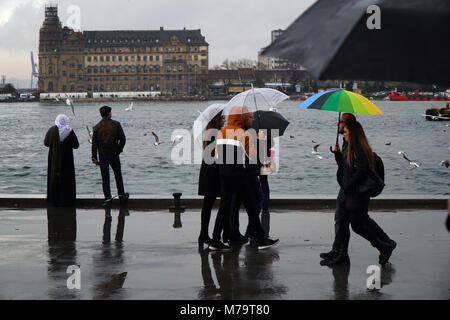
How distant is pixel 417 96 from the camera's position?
543ft

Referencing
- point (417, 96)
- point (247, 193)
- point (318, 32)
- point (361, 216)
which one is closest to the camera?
point (318, 32)

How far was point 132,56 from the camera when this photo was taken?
17775 centimetres

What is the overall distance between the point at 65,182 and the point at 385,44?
6821 mm

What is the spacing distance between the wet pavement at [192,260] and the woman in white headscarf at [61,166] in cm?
45

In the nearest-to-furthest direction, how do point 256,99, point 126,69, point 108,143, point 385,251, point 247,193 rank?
1. point 385,251
2. point 247,193
3. point 256,99
4. point 108,143
5. point 126,69

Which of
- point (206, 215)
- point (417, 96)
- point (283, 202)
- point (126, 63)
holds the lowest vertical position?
point (283, 202)

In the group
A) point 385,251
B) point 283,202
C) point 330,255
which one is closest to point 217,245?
point 330,255

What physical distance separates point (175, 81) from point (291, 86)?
91.8ft

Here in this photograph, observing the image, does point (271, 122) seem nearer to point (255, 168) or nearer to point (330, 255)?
point (255, 168)

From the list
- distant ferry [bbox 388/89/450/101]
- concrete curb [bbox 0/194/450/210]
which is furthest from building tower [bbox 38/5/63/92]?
concrete curb [bbox 0/194/450/210]

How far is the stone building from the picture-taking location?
17638 centimetres

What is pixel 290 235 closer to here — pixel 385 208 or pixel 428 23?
pixel 385 208

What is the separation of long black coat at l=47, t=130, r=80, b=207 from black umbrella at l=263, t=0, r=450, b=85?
21.4ft

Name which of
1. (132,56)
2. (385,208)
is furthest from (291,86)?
(385,208)
